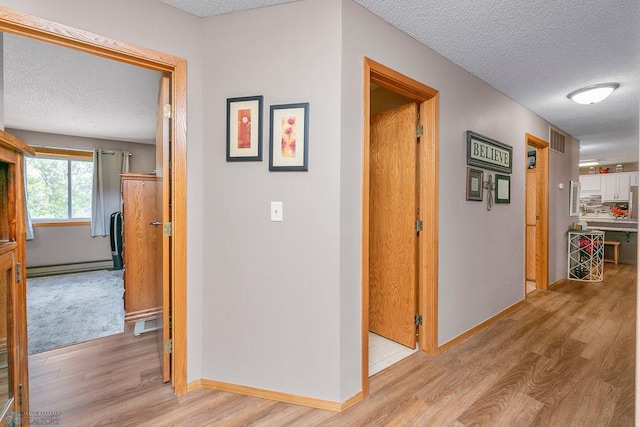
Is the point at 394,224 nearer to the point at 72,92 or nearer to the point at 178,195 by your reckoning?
the point at 178,195

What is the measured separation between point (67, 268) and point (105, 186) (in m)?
1.49

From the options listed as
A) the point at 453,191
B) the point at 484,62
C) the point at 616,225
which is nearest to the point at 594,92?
the point at 484,62

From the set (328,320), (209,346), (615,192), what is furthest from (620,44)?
(615,192)

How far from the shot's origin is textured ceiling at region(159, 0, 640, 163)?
1.78 meters

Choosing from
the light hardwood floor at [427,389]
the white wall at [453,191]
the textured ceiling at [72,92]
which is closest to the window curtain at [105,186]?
the textured ceiling at [72,92]

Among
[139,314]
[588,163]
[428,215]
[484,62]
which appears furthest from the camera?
[588,163]

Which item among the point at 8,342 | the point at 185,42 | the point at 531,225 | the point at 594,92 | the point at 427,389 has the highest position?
the point at 594,92

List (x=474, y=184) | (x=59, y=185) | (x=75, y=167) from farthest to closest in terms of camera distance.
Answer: (x=75, y=167) < (x=59, y=185) < (x=474, y=184)

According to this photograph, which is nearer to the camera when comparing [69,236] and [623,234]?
[69,236]

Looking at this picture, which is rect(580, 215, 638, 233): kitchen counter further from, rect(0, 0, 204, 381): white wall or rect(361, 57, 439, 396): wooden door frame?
rect(0, 0, 204, 381): white wall

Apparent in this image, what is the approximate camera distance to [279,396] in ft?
5.84

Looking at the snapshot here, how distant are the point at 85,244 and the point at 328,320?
17.6ft

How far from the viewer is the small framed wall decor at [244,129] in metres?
1.78

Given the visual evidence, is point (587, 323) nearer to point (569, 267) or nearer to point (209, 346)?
point (569, 267)
